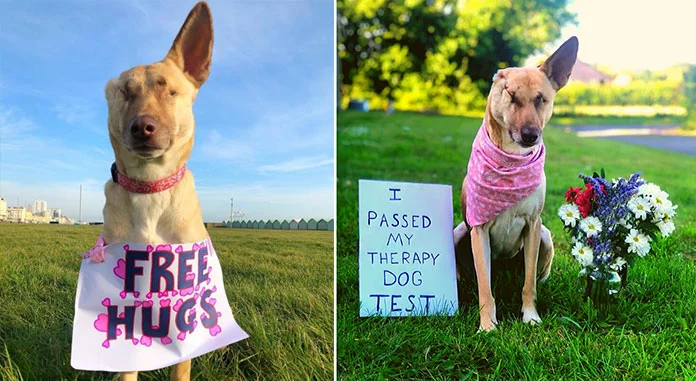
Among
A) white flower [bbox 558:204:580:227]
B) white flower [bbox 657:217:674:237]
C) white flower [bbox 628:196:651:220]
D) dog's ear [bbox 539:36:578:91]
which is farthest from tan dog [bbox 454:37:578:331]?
white flower [bbox 657:217:674:237]

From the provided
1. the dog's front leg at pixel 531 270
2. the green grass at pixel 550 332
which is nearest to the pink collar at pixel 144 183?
the green grass at pixel 550 332

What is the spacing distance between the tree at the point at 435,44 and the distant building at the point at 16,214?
9.15 metres

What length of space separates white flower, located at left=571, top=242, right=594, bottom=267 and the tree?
8.11 m

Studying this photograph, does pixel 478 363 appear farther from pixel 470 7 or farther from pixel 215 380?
pixel 470 7

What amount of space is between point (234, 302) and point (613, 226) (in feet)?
5.89

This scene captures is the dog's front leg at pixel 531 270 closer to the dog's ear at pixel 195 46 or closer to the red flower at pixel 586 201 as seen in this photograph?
the red flower at pixel 586 201

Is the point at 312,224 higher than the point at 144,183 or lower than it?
lower

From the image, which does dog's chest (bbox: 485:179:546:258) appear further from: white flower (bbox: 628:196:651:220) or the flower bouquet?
white flower (bbox: 628:196:651:220)

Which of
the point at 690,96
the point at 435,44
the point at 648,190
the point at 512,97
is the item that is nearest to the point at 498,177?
the point at 512,97

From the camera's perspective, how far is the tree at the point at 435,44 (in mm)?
11078

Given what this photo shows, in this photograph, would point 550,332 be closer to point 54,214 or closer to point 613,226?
point 613,226

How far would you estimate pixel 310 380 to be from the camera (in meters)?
2.67

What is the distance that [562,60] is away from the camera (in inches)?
109

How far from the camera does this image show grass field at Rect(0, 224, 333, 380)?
2496 mm
